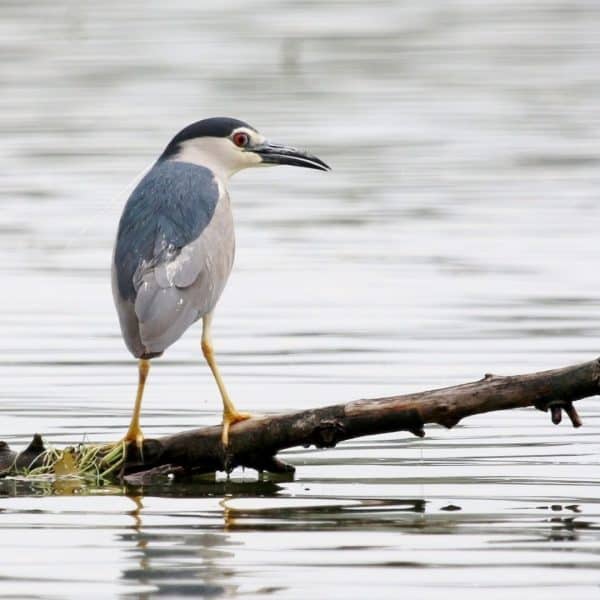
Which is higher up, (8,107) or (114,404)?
(8,107)

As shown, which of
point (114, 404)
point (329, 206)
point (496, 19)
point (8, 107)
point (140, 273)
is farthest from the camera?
point (496, 19)

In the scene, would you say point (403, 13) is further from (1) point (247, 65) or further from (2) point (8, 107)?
(2) point (8, 107)

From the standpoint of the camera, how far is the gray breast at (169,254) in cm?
934

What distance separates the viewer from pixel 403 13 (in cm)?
3216

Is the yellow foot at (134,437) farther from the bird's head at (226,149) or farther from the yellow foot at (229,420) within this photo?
the bird's head at (226,149)

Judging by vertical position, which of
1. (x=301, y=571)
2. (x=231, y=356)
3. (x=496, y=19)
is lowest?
(x=301, y=571)

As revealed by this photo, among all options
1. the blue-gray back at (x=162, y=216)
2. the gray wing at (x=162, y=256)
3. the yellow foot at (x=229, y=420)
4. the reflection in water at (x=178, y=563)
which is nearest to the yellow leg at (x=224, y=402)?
the yellow foot at (x=229, y=420)

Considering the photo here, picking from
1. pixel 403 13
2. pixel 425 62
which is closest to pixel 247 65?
pixel 425 62

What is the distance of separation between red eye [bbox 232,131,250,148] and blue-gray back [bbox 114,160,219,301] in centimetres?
49

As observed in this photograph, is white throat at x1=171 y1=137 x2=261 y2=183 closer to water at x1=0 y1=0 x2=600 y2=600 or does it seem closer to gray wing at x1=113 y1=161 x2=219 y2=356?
gray wing at x1=113 y1=161 x2=219 y2=356

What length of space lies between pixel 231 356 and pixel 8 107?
12.6 meters

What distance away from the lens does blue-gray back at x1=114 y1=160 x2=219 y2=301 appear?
31.6ft

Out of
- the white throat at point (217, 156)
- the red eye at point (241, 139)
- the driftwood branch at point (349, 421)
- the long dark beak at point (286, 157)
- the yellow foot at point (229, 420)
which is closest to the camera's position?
the driftwood branch at point (349, 421)

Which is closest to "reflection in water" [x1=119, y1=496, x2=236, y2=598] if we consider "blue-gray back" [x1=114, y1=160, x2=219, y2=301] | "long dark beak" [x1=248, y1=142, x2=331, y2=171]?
"blue-gray back" [x1=114, y1=160, x2=219, y2=301]
